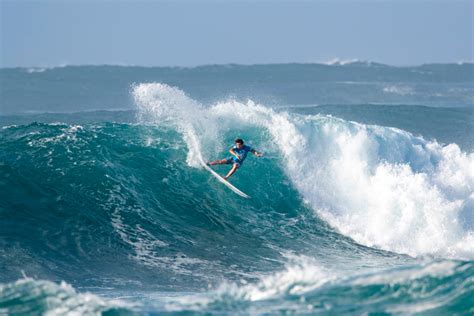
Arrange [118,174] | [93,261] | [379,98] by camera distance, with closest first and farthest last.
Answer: [93,261], [118,174], [379,98]

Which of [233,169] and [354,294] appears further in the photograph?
[233,169]

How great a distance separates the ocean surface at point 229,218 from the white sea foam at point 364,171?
0.12 ft

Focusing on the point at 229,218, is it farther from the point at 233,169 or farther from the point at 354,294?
the point at 354,294

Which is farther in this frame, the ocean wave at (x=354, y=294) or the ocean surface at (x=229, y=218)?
the ocean surface at (x=229, y=218)

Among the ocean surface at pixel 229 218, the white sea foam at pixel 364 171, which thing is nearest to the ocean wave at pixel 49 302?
the ocean surface at pixel 229 218

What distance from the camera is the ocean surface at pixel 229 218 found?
7.52 meters

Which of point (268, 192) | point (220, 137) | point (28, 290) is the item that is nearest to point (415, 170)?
point (268, 192)

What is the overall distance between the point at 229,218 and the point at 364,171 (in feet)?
12.7

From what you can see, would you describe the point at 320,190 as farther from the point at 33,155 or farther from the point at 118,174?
the point at 33,155

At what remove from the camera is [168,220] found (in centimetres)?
1327

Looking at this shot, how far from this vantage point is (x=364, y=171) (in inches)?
625

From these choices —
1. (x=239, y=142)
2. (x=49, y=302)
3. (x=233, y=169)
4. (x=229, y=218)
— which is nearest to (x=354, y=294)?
(x=49, y=302)

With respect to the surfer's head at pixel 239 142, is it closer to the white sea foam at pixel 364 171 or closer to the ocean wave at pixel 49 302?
the white sea foam at pixel 364 171

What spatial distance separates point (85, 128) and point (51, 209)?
4381 mm
